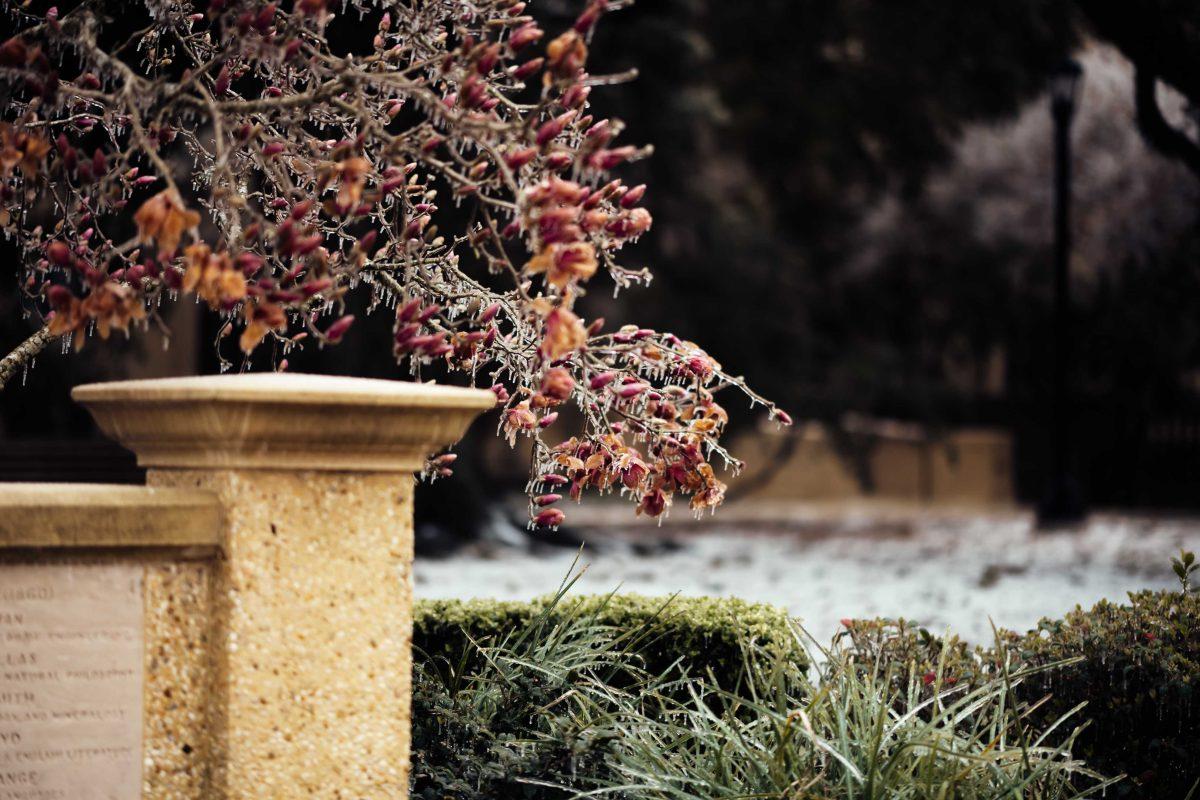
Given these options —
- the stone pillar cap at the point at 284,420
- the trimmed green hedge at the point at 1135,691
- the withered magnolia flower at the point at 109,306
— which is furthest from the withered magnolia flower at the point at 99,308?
the trimmed green hedge at the point at 1135,691

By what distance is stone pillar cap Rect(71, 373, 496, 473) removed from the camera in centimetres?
295

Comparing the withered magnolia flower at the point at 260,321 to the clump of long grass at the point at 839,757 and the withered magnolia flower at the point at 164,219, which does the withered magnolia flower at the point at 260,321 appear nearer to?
the withered magnolia flower at the point at 164,219

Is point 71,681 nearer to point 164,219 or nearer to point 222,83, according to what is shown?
point 164,219

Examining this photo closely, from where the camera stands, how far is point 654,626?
483 centimetres

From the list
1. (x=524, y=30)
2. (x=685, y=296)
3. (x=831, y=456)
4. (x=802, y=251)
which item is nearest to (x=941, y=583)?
(x=685, y=296)

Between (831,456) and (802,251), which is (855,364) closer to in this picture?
(802,251)

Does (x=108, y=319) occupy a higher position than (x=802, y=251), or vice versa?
(x=802, y=251)

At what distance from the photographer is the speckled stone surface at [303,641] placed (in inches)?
119

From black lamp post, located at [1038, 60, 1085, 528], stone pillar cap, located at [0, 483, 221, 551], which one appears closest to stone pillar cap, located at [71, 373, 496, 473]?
stone pillar cap, located at [0, 483, 221, 551]

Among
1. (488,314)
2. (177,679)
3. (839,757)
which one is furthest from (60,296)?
(839,757)

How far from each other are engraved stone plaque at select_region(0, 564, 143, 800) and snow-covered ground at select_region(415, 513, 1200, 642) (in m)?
5.33

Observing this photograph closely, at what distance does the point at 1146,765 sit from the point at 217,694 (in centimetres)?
279

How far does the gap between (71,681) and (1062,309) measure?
53.9 feet

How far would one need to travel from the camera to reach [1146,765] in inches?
170
